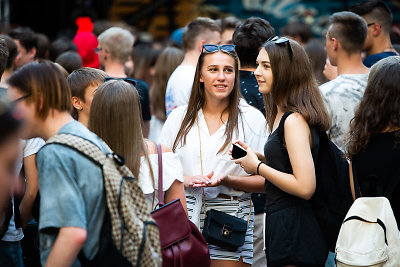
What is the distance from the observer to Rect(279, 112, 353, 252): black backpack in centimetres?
344

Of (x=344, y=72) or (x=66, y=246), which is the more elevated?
(x=344, y=72)

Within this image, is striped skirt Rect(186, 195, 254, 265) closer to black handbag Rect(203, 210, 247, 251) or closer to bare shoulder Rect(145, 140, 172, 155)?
black handbag Rect(203, 210, 247, 251)

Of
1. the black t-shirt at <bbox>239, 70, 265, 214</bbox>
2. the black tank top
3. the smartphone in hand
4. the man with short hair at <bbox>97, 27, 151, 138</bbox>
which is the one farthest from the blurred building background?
the black tank top

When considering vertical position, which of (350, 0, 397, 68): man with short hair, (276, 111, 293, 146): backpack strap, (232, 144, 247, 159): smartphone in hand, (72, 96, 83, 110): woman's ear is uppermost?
(350, 0, 397, 68): man with short hair

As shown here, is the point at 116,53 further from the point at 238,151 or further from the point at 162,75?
the point at 238,151

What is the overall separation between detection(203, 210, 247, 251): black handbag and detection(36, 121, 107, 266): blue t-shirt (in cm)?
144

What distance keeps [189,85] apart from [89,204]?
10.5 ft

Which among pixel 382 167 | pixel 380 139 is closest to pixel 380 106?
pixel 380 139

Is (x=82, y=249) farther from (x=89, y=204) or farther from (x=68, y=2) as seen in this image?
(x=68, y=2)

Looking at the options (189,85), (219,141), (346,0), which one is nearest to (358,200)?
(219,141)

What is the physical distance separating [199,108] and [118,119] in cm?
126

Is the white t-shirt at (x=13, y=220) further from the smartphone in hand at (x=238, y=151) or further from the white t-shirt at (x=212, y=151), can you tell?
the smartphone in hand at (x=238, y=151)

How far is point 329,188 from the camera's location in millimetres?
3488

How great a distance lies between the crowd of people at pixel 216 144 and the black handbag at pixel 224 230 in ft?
0.16
